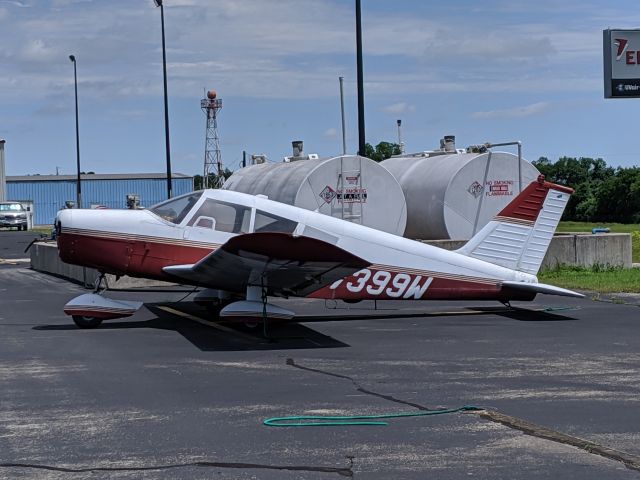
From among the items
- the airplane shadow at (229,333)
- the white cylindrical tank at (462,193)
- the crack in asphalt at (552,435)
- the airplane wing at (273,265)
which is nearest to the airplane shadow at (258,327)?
the airplane shadow at (229,333)

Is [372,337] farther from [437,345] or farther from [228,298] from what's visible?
[228,298]

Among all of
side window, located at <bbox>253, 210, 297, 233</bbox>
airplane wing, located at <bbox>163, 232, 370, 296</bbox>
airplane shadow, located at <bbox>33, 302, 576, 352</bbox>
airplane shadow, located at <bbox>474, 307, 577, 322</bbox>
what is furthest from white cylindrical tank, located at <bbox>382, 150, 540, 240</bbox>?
airplane wing, located at <bbox>163, 232, 370, 296</bbox>

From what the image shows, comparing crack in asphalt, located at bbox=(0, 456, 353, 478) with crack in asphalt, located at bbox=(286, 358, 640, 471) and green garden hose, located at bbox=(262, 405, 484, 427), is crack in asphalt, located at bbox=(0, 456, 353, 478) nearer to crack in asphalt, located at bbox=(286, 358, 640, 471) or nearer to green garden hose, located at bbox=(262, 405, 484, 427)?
green garden hose, located at bbox=(262, 405, 484, 427)

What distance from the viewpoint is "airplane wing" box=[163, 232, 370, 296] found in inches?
438

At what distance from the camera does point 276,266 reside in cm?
1200

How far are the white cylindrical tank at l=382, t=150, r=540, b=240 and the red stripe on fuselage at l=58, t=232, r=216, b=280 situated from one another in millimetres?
12055

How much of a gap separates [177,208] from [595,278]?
35.1 feet

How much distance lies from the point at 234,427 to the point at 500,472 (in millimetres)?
2160

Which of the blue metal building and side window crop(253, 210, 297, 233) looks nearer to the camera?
side window crop(253, 210, 297, 233)

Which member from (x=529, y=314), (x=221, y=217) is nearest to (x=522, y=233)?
(x=529, y=314)

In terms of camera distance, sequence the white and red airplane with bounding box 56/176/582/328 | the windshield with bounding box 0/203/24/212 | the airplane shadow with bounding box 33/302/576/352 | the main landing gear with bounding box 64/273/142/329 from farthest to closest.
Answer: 1. the windshield with bounding box 0/203/24/212
2. the main landing gear with bounding box 64/273/142/329
3. the white and red airplane with bounding box 56/176/582/328
4. the airplane shadow with bounding box 33/302/576/352

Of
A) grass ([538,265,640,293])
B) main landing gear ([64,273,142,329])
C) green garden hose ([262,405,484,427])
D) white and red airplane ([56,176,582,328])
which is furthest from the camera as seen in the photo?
grass ([538,265,640,293])

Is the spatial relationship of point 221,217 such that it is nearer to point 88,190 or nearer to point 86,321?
point 86,321

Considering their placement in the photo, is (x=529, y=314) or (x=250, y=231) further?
(x=529, y=314)
